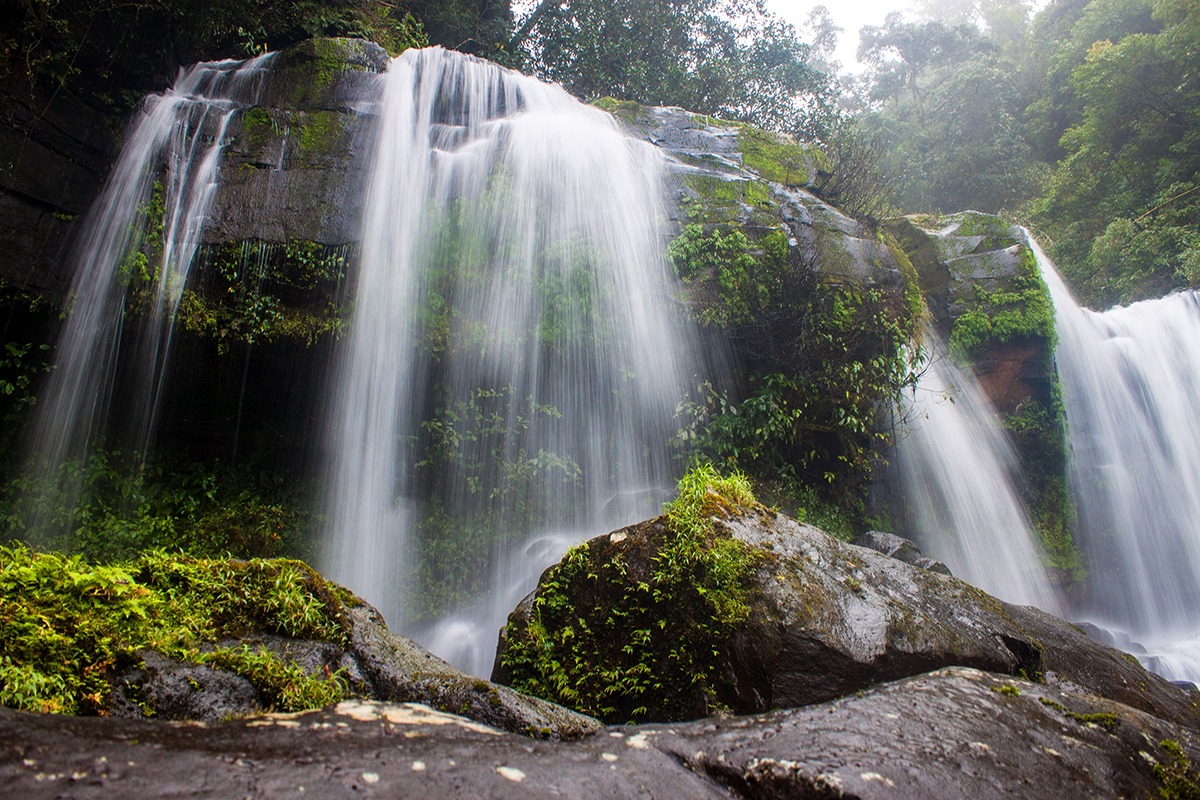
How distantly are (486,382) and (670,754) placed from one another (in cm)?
625

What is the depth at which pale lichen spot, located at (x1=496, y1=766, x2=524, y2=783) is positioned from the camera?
1.63 metres

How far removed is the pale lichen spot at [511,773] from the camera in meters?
1.63

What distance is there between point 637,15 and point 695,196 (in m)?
12.6

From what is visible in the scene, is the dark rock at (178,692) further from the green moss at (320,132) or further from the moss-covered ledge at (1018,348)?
the moss-covered ledge at (1018,348)

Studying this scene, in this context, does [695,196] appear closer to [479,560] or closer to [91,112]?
[479,560]

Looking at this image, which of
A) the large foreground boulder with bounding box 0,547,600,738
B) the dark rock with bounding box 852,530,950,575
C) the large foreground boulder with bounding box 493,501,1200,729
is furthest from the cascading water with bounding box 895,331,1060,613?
the large foreground boulder with bounding box 0,547,600,738

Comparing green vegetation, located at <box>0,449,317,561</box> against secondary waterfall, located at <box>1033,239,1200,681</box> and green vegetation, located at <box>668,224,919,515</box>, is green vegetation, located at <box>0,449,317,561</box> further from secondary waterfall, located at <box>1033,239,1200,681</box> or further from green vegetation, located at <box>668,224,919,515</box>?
secondary waterfall, located at <box>1033,239,1200,681</box>

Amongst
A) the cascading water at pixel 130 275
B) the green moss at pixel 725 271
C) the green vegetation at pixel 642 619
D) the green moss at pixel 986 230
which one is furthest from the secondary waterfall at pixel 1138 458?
the cascading water at pixel 130 275

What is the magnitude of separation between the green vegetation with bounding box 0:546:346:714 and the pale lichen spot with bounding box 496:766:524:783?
39.5 inches

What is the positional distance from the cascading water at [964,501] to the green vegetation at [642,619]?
22.3ft

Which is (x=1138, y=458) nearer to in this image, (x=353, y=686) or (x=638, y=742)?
(x=638, y=742)

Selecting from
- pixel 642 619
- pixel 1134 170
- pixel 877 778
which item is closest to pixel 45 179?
pixel 642 619

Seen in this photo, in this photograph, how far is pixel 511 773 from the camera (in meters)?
1.65

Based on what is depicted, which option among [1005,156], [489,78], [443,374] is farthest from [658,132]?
[1005,156]
